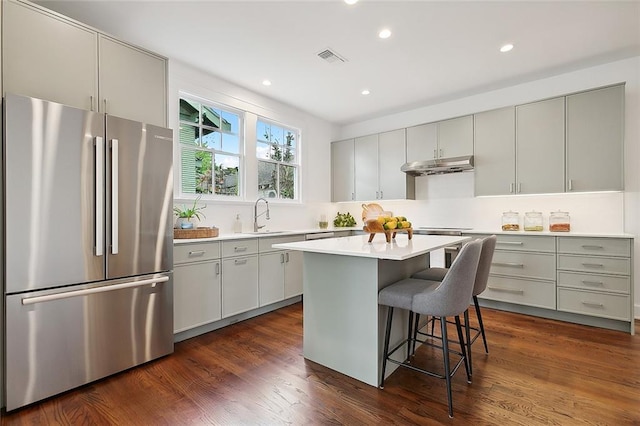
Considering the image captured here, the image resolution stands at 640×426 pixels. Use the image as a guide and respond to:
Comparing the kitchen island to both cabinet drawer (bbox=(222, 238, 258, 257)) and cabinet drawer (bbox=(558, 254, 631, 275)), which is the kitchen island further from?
cabinet drawer (bbox=(558, 254, 631, 275))

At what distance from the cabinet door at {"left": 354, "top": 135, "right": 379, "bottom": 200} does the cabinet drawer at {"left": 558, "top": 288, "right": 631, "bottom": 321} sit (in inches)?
103

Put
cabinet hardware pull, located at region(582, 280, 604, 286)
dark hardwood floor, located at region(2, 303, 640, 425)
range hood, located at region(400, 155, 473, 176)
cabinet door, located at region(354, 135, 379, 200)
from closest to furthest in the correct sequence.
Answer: dark hardwood floor, located at region(2, 303, 640, 425), cabinet hardware pull, located at region(582, 280, 604, 286), range hood, located at region(400, 155, 473, 176), cabinet door, located at region(354, 135, 379, 200)

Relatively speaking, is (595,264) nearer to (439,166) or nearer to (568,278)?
(568,278)

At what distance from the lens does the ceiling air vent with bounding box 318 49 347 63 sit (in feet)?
9.86

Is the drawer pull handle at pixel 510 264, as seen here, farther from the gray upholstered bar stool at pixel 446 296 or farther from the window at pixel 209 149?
the window at pixel 209 149

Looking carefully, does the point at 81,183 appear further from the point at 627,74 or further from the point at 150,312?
the point at 627,74

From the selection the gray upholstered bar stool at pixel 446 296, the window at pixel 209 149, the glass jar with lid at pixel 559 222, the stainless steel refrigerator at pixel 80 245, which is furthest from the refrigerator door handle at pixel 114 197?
the glass jar with lid at pixel 559 222

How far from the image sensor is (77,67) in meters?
2.13

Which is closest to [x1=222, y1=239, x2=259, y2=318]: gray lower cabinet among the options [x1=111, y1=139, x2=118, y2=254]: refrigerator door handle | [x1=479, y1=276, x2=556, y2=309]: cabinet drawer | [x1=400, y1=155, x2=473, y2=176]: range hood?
[x1=111, y1=139, x2=118, y2=254]: refrigerator door handle

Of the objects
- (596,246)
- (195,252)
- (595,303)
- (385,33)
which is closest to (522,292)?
(595,303)

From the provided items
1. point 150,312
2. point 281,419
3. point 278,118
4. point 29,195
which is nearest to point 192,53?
point 278,118

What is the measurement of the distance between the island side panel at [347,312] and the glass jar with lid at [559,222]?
2.25 meters

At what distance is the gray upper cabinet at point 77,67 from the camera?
1.90 metres

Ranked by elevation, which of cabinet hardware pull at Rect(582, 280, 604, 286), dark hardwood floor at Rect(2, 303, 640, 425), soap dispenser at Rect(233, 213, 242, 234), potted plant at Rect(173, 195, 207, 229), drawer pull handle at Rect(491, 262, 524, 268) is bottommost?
dark hardwood floor at Rect(2, 303, 640, 425)
